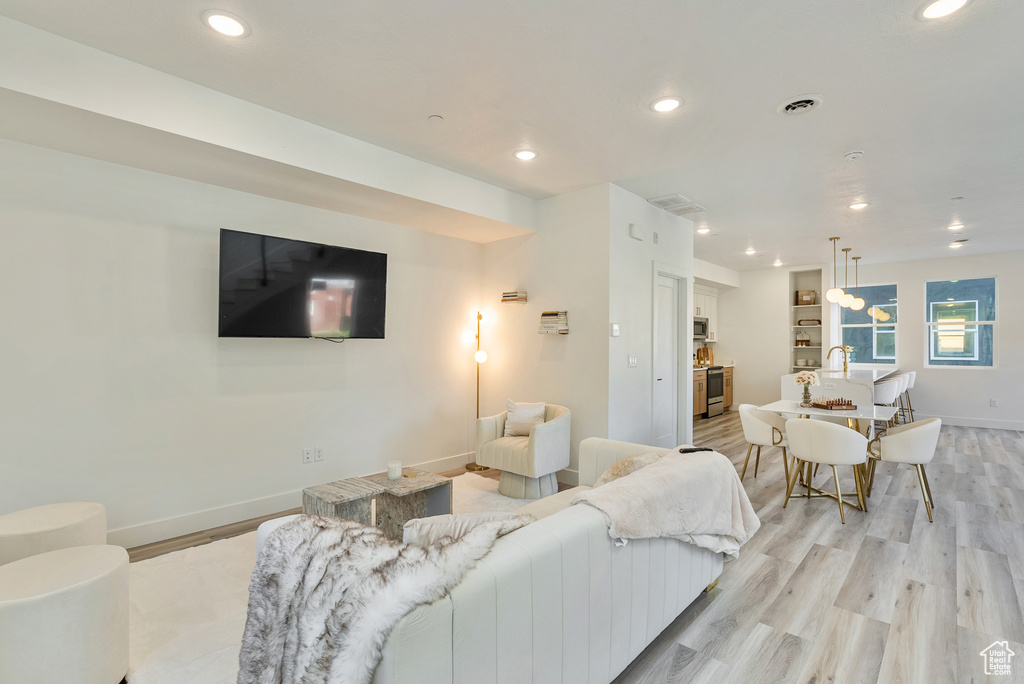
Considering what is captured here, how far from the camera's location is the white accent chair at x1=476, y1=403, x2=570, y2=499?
393cm

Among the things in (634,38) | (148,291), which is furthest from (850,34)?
(148,291)

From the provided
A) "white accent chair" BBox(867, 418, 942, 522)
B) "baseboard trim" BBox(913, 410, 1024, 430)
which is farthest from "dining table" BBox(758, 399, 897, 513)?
"baseboard trim" BBox(913, 410, 1024, 430)

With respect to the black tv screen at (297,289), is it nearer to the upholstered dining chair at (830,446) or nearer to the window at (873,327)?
the upholstered dining chair at (830,446)

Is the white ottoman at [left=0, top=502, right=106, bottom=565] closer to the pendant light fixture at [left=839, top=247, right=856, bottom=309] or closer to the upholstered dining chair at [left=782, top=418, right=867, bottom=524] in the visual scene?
the upholstered dining chair at [left=782, top=418, right=867, bottom=524]

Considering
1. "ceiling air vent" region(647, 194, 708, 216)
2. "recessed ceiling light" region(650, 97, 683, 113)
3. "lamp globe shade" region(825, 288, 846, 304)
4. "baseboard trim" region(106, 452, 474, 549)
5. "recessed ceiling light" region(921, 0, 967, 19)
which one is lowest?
"baseboard trim" region(106, 452, 474, 549)

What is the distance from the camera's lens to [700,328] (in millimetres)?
8703

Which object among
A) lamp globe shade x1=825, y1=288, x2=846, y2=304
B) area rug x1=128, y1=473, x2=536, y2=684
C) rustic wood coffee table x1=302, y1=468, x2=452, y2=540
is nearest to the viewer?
area rug x1=128, y1=473, x2=536, y2=684

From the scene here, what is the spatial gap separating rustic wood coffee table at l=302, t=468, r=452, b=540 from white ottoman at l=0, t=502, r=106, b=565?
984mm

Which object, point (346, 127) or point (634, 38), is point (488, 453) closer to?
point (346, 127)

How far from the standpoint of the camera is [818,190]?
436 centimetres

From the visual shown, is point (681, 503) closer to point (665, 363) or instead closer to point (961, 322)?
point (665, 363)

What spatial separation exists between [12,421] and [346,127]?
101 inches

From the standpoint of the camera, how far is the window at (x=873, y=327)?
8086 millimetres

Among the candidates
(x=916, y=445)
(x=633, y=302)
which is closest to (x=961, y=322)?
(x=916, y=445)
